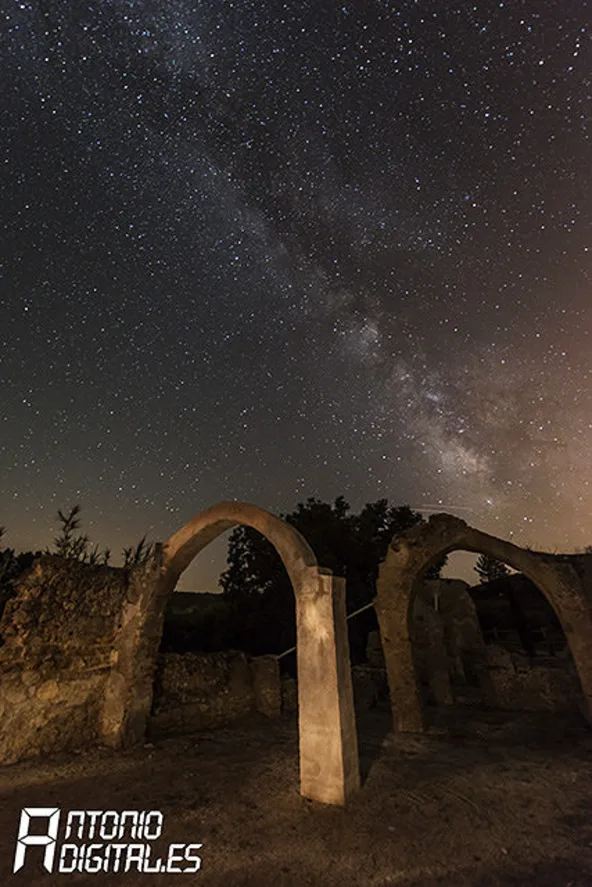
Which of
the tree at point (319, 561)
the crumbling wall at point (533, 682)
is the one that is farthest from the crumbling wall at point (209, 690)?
the tree at point (319, 561)

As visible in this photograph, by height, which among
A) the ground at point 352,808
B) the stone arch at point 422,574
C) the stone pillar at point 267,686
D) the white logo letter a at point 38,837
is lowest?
the ground at point 352,808

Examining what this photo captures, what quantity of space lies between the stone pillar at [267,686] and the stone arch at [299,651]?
3.10 metres

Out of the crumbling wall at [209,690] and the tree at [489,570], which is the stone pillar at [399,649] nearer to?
the crumbling wall at [209,690]

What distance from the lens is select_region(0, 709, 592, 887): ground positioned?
370 centimetres

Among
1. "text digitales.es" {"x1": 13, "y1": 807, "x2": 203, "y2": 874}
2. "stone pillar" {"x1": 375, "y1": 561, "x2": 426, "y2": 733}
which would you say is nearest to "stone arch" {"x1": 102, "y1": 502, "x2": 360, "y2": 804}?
"text digitales.es" {"x1": 13, "y1": 807, "x2": 203, "y2": 874}

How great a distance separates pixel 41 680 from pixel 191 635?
14362 mm

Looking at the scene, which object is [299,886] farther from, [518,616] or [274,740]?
[518,616]

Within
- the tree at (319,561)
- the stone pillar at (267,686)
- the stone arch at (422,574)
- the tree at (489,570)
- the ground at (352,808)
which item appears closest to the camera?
the ground at (352,808)

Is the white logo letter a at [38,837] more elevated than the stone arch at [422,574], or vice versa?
the stone arch at [422,574]

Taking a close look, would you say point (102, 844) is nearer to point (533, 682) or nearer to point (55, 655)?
point (55, 655)

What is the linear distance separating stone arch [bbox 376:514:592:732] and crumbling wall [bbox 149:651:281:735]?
306cm

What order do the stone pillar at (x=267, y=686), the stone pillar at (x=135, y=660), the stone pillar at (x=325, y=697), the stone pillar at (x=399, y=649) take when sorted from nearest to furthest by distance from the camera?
1. the stone pillar at (x=325, y=697)
2. the stone pillar at (x=135, y=660)
3. the stone pillar at (x=399, y=649)
4. the stone pillar at (x=267, y=686)

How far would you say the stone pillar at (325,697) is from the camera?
514cm

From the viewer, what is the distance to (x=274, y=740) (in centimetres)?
807
